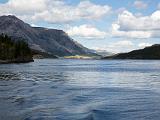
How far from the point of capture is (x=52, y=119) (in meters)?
40.9

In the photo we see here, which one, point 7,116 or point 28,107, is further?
point 28,107

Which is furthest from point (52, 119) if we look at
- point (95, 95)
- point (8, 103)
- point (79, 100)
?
point (95, 95)

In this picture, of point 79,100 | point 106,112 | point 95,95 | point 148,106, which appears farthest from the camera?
point 95,95

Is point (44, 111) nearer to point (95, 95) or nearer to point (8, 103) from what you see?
point (8, 103)

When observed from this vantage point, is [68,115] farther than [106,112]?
No

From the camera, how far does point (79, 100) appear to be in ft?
193

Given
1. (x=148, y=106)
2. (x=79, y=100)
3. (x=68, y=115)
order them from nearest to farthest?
(x=68, y=115) → (x=148, y=106) → (x=79, y=100)

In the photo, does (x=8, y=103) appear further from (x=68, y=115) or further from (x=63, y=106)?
(x=68, y=115)

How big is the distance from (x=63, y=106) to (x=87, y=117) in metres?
8.95

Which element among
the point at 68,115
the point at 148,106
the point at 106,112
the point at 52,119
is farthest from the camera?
the point at 148,106

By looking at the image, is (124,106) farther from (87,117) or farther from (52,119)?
(52,119)

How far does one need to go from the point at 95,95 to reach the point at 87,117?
23.0 metres

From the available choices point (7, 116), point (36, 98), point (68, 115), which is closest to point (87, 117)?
point (68, 115)

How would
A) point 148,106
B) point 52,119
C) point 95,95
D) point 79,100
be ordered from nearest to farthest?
point 52,119
point 148,106
point 79,100
point 95,95
